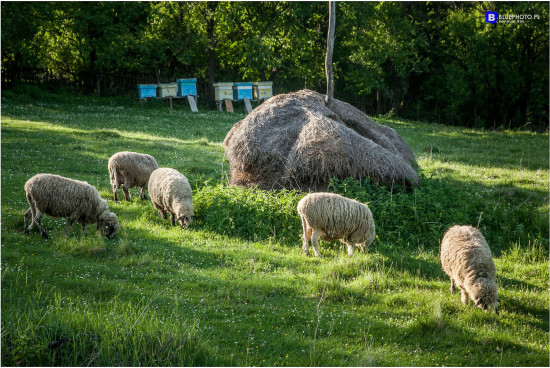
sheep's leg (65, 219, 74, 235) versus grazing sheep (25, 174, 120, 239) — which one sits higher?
grazing sheep (25, 174, 120, 239)

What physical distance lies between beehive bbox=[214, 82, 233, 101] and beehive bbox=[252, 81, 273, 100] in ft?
5.81

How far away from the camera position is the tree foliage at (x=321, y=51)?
108 feet

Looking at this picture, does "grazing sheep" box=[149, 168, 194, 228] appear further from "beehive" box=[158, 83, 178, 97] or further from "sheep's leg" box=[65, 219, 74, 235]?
"beehive" box=[158, 83, 178, 97]

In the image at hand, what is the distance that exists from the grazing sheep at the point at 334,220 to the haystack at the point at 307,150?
2.35 m

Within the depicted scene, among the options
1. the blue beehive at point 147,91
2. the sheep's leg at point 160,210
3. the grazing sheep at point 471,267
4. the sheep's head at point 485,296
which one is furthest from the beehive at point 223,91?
the sheep's head at point 485,296

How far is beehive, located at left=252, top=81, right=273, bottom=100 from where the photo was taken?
35.8m

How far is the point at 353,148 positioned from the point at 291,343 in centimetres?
705

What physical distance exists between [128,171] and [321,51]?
28.8m

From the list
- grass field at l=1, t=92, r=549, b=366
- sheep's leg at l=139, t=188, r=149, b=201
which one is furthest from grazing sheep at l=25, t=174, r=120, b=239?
sheep's leg at l=139, t=188, r=149, b=201

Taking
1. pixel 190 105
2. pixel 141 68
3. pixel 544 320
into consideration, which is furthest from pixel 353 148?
pixel 141 68

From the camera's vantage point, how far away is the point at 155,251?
9391 millimetres

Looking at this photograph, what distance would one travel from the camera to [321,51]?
38938 millimetres

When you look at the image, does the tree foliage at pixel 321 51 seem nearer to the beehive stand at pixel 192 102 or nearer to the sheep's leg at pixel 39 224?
the beehive stand at pixel 192 102

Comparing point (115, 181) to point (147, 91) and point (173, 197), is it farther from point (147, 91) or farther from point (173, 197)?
point (147, 91)
